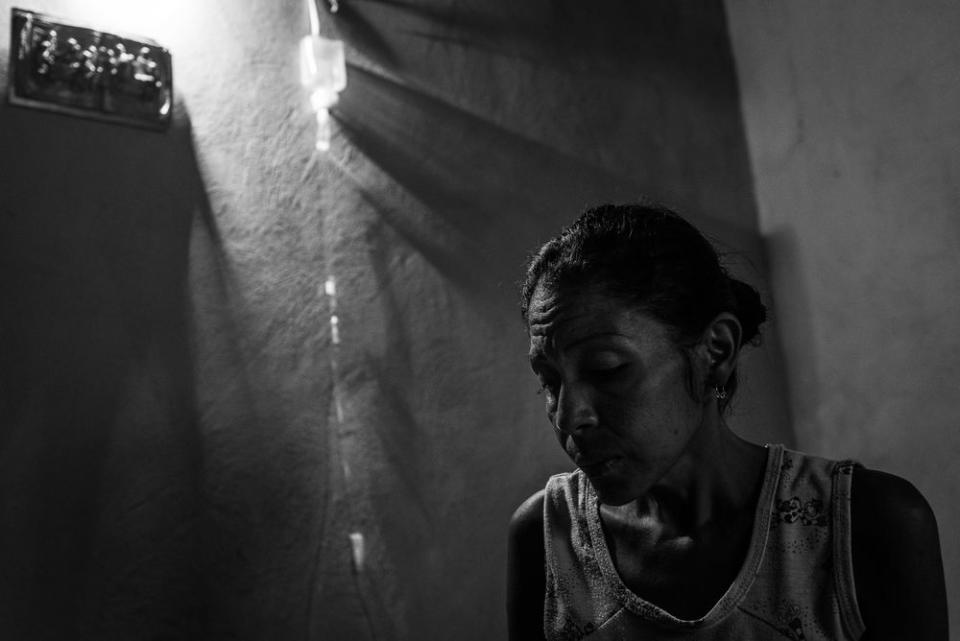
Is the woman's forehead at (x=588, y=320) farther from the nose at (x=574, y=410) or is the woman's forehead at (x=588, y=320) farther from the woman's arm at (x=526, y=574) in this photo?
the woman's arm at (x=526, y=574)

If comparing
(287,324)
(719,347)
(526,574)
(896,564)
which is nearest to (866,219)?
(719,347)

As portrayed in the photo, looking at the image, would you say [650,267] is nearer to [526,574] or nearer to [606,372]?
[606,372]

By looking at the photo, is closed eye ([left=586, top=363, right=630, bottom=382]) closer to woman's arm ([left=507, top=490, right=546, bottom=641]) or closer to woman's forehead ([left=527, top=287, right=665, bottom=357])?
woman's forehead ([left=527, top=287, right=665, bottom=357])

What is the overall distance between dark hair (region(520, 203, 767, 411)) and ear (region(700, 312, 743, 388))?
0.01 meters

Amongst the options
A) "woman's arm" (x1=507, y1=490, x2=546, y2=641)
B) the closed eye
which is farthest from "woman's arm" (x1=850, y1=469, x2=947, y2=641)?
"woman's arm" (x1=507, y1=490, x2=546, y2=641)

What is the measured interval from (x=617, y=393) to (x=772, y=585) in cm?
37

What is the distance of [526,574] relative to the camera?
1.47m

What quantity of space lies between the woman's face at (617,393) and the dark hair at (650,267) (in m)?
0.03

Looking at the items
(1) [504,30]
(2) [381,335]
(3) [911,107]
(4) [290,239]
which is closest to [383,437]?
(2) [381,335]

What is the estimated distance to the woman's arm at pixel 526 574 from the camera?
144 centimetres

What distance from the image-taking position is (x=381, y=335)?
193cm

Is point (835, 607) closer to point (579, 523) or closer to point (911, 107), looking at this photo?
point (579, 523)

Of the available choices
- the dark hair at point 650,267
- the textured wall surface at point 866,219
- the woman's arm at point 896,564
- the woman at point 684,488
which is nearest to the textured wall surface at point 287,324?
the textured wall surface at point 866,219

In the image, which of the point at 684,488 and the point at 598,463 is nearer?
the point at 598,463
